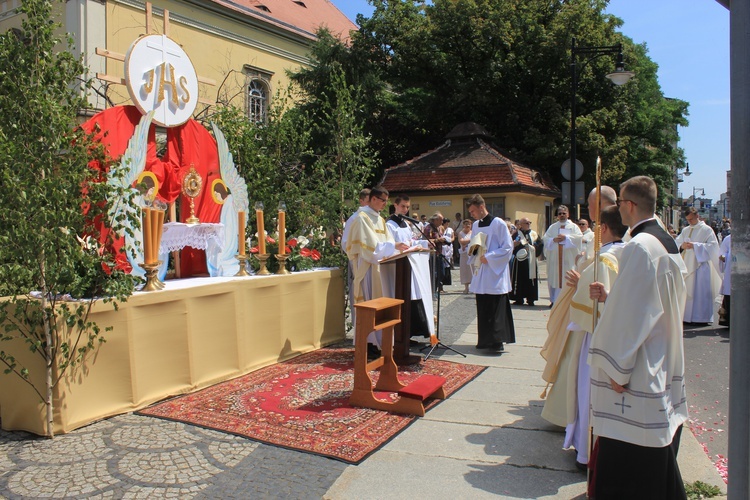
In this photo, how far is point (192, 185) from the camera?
7539mm

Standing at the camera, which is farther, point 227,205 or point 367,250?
point 227,205

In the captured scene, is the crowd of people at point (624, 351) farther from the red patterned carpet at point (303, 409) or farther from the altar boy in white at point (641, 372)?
the red patterned carpet at point (303, 409)

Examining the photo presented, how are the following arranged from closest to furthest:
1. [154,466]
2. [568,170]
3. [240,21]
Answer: [154,466], [568,170], [240,21]

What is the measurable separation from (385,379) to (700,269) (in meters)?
7.27

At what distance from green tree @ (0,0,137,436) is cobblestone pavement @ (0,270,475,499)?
385 millimetres

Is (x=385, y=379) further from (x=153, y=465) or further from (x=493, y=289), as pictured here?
(x=493, y=289)

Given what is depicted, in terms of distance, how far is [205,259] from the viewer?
7945 mm

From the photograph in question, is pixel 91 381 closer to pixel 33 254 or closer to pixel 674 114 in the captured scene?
pixel 33 254

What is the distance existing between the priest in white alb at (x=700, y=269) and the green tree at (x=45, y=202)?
900 centimetres

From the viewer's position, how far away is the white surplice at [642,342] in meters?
2.82

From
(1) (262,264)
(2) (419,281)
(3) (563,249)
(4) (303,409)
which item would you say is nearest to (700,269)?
(3) (563,249)

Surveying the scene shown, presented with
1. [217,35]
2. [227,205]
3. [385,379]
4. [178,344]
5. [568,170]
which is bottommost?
[385,379]

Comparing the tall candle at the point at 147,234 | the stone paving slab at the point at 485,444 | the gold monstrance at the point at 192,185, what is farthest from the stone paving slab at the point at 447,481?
the gold monstrance at the point at 192,185

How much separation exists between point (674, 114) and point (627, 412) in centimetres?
3496
